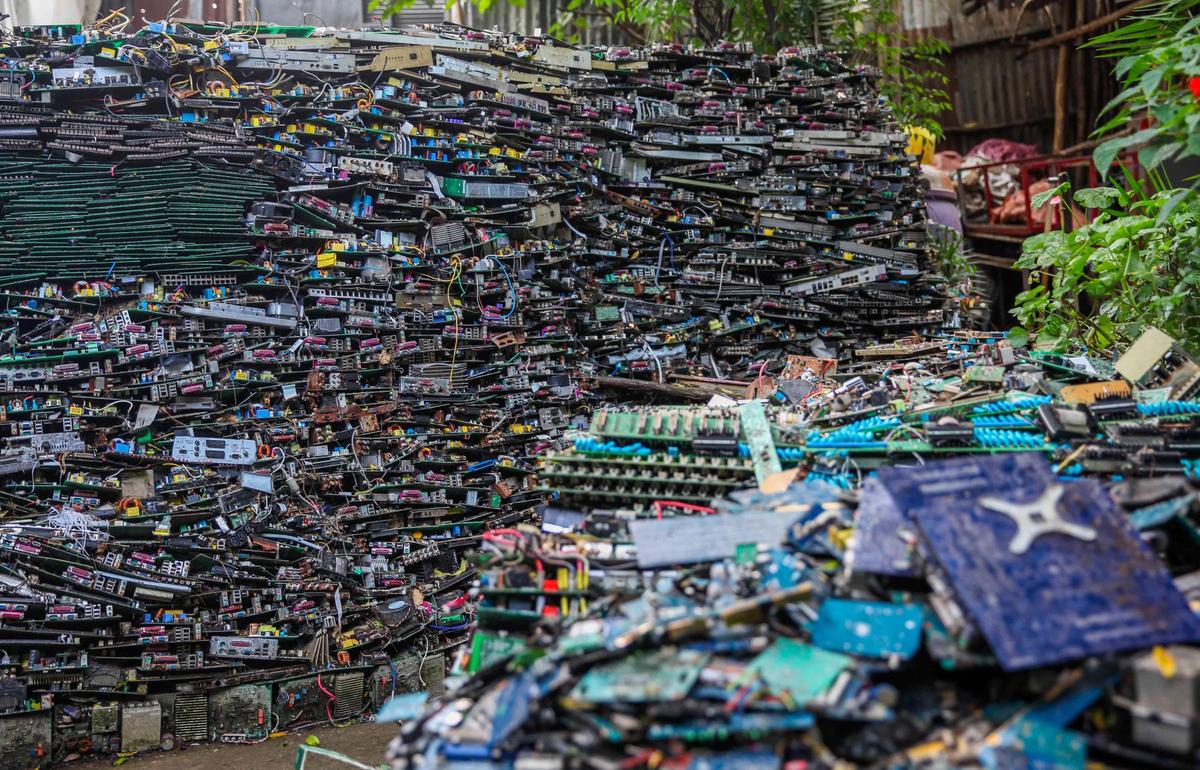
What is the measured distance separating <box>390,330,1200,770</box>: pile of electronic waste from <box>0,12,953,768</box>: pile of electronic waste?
391cm

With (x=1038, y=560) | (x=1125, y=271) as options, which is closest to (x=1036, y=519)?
(x=1038, y=560)

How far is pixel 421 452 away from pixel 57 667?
319 centimetres

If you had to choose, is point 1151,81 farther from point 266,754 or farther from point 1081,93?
point 1081,93

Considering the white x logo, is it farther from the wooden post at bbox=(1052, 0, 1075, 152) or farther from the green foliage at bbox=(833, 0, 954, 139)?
the wooden post at bbox=(1052, 0, 1075, 152)

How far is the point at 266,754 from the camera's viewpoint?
7.20 m

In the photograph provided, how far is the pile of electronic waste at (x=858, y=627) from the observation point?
128 inches

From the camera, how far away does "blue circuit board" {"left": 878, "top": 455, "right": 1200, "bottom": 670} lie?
3.31 meters

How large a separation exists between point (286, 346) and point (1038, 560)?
6578mm

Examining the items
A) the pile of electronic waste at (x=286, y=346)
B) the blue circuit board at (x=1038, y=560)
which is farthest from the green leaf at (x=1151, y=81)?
the pile of electronic waste at (x=286, y=346)

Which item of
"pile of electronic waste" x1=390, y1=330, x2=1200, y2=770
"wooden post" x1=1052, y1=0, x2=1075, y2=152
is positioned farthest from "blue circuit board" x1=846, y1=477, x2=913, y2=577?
"wooden post" x1=1052, y1=0, x2=1075, y2=152

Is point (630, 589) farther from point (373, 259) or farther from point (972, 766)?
point (373, 259)

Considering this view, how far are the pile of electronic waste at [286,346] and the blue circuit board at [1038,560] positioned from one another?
5484mm

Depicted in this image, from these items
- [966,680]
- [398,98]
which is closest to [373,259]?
[398,98]

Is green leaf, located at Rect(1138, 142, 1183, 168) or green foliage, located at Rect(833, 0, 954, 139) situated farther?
green foliage, located at Rect(833, 0, 954, 139)
